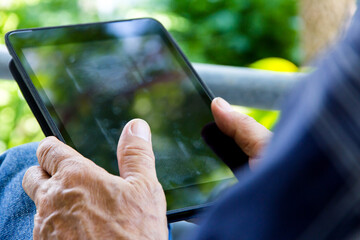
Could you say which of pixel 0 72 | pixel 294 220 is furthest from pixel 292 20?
pixel 294 220

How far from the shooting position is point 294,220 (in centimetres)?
28

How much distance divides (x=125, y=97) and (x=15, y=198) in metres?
0.25

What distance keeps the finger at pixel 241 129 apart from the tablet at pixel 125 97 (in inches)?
0.7

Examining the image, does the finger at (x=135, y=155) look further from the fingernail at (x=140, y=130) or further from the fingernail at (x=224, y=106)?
the fingernail at (x=224, y=106)

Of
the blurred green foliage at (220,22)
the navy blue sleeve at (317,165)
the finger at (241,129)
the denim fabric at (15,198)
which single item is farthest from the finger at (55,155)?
the blurred green foliage at (220,22)

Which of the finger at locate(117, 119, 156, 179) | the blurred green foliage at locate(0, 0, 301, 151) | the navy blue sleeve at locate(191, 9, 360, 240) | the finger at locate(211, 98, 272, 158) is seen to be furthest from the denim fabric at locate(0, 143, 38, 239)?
the blurred green foliage at locate(0, 0, 301, 151)

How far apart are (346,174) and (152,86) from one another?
590 mm

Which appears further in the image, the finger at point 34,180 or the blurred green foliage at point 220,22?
the blurred green foliage at point 220,22

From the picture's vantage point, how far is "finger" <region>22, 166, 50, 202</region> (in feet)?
2.20

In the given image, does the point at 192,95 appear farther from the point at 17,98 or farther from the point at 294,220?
the point at 17,98

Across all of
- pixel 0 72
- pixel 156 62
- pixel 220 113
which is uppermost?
pixel 0 72

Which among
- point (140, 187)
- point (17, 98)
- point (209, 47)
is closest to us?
point (140, 187)

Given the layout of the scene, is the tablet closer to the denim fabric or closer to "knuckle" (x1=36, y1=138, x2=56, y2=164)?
"knuckle" (x1=36, y1=138, x2=56, y2=164)

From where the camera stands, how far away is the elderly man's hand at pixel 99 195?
23.2 inches
